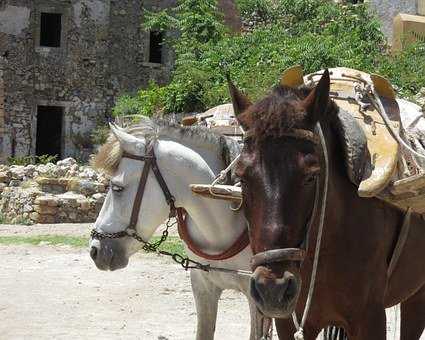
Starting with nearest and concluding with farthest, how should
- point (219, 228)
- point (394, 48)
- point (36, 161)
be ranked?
point (219, 228)
point (394, 48)
point (36, 161)

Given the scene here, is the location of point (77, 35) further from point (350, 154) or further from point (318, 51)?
point (350, 154)

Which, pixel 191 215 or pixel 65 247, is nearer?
pixel 191 215

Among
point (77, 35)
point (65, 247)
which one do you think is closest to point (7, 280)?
point (65, 247)

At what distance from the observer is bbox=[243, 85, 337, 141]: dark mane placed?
2.78 metres

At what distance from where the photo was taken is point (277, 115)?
2.81 m

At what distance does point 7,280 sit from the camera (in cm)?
902

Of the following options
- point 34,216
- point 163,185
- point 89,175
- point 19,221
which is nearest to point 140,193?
point 163,185

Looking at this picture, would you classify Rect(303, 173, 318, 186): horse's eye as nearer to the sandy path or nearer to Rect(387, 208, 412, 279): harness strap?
Rect(387, 208, 412, 279): harness strap

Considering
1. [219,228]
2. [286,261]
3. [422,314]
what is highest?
[286,261]

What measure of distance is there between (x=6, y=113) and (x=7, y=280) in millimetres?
16892

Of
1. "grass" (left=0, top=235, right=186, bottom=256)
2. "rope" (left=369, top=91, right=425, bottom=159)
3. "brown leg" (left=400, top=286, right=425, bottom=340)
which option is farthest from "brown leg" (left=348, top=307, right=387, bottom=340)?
"grass" (left=0, top=235, right=186, bottom=256)

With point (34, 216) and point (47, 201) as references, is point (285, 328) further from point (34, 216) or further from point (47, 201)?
point (34, 216)

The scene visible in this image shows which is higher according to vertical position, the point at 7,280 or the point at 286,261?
the point at 286,261

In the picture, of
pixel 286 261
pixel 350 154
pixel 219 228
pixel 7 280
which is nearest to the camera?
pixel 286 261
